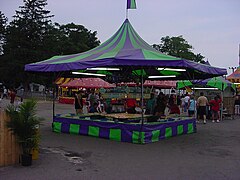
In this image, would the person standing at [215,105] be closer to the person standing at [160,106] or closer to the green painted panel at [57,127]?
the person standing at [160,106]

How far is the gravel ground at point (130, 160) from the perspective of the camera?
6.24m

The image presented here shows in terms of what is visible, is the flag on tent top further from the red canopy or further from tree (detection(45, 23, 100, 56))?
tree (detection(45, 23, 100, 56))

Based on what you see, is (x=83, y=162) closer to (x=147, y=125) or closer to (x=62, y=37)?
(x=147, y=125)

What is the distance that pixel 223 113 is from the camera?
19.8 metres

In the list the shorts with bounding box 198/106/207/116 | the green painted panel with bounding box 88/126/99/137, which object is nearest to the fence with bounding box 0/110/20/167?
the green painted panel with bounding box 88/126/99/137

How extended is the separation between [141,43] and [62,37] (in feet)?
156

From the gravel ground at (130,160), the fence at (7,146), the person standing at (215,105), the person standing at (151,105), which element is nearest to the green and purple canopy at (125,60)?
the person standing at (151,105)

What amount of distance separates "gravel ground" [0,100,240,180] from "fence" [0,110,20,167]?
0.28m

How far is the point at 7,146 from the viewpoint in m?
6.74

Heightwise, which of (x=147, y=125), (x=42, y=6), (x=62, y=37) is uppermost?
(x=42, y=6)

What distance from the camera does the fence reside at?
665 centimetres

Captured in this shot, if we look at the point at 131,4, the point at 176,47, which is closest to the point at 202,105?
the point at 131,4

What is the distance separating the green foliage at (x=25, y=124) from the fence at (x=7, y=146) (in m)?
0.11

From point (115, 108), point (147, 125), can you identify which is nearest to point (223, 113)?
point (115, 108)
